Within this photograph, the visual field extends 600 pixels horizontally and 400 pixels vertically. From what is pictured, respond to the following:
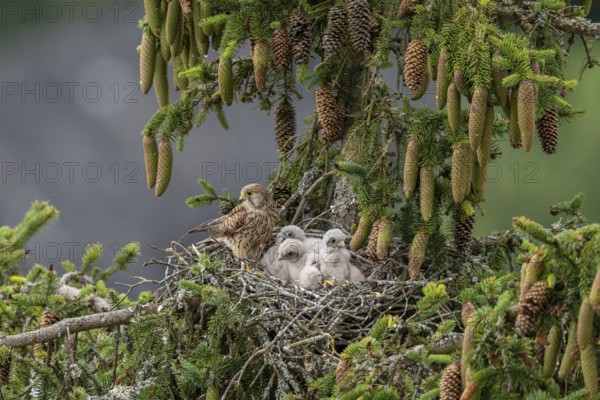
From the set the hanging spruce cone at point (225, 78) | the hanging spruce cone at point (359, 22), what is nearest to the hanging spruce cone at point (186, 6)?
the hanging spruce cone at point (225, 78)

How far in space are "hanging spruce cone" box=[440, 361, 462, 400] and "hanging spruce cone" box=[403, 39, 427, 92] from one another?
186 cm

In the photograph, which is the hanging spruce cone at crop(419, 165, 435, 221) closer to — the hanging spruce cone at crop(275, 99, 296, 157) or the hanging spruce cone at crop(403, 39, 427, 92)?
the hanging spruce cone at crop(403, 39, 427, 92)

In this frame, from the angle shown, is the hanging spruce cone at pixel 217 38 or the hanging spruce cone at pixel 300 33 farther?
the hanging spruce cone at pixel 217 38

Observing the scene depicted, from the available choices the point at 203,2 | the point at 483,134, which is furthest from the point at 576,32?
the point at 203,2

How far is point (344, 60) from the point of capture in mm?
6215

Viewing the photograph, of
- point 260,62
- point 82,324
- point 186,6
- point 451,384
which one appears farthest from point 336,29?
point 451,384

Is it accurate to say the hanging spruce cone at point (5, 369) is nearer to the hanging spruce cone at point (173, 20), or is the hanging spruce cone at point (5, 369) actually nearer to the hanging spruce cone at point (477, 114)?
the hanging spruce cone at point (173, 20)

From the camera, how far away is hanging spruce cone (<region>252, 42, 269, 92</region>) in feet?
19.1

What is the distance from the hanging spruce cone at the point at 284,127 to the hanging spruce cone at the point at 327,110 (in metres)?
0.52

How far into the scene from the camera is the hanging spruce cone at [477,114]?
498cm

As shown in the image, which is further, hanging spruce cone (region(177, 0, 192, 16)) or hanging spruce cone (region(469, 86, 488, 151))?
hanging spruce cone (region(177, 0, 192, 16))

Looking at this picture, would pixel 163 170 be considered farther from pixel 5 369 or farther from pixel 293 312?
pixel 5 369

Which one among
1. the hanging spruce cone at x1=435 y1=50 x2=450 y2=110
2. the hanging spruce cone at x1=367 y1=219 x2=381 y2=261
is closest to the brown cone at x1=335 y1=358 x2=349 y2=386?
the hanging spruce cone at x1=435 y1=50 x2=450 y2=110

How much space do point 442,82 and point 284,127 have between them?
1783 millimetres
